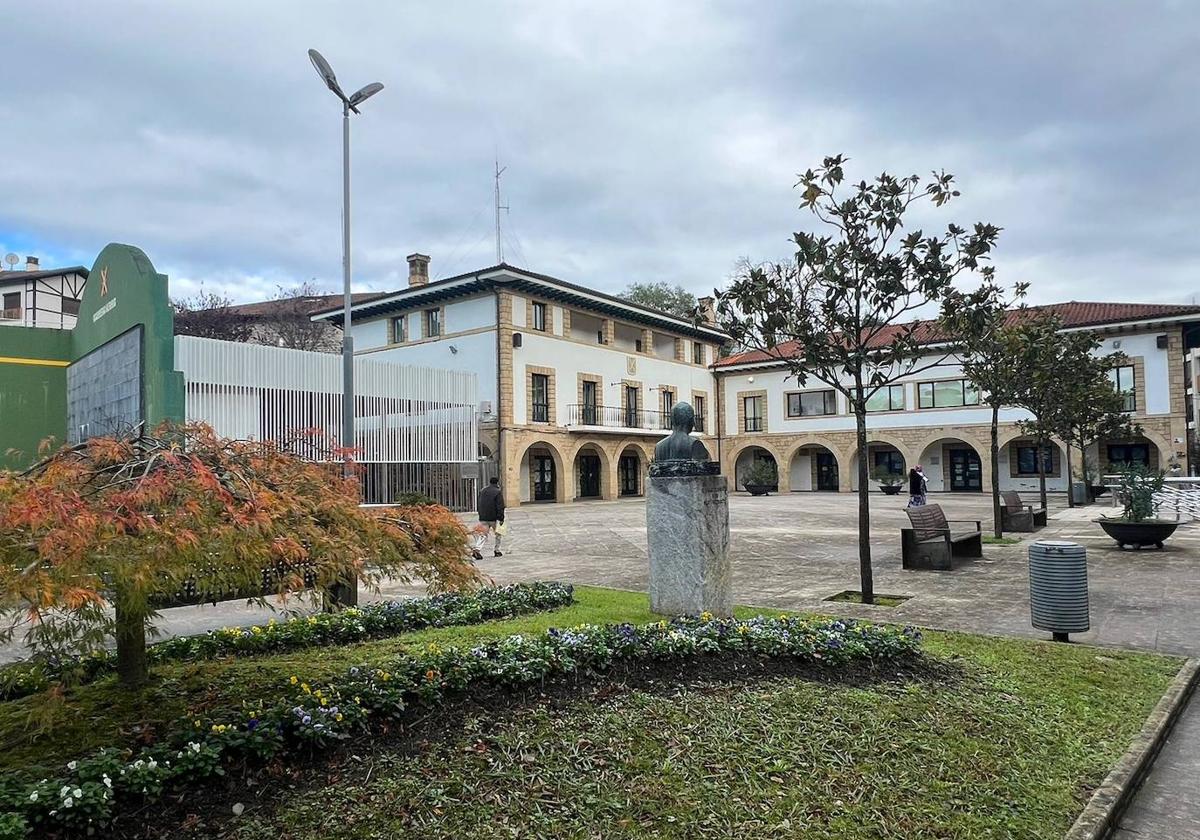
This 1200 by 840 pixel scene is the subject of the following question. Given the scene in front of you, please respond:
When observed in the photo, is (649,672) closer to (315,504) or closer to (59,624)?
(315,504)

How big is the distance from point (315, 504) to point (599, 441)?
31529 millimetres

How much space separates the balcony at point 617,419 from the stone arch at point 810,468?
23.6 feet

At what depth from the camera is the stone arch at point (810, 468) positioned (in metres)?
41.5

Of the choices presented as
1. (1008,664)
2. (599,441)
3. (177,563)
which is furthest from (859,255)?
(599,441)

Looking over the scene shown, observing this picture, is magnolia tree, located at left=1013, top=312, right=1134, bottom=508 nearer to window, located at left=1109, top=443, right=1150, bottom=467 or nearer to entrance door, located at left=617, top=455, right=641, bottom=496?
window, located at left=1109, top=443, right=1150, bottom=467

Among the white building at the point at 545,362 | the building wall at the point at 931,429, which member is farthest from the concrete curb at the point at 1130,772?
the white building at the point at 545,362

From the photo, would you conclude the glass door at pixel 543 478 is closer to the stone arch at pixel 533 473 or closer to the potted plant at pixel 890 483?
the stone arch at pixel 533 473

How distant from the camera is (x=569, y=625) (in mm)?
6207

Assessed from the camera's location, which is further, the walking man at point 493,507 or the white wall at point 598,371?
the white wall at point 598,371

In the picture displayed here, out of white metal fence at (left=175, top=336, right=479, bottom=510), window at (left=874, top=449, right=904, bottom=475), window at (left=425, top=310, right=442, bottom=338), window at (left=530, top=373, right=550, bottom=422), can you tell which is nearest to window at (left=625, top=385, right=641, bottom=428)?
window at (left=530, top=373, right=550, bottom=422)

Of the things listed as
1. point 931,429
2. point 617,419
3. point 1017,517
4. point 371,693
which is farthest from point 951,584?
point 931,429

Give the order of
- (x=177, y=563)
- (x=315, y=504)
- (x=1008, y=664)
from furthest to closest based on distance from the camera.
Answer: (x=1008, y=664) < (x=315, y=504) < (x=177, y=563)

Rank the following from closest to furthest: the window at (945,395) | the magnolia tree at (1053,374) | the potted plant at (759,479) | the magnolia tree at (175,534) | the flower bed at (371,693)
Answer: the magnolia tree at (175,534), the flower bed at (371,693), the magnolia tree at (1053,374), the window at (945,395), the potted plant at (759,479)

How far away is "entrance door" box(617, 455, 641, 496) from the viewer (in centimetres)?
3938
